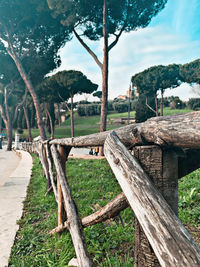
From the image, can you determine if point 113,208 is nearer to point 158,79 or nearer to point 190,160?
point 190,160

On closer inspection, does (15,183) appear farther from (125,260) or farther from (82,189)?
(125,260)

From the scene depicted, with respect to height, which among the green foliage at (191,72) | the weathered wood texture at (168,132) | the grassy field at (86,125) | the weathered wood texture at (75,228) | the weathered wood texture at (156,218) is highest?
the green foliage at (191,72)

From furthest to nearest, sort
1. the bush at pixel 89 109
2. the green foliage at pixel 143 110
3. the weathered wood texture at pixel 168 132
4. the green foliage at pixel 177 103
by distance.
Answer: the bush at pixel 89 109, the green foliage at pixel 177 103, the green foliage at pixel 143 110, the weathered wood texture at pixel 168 132

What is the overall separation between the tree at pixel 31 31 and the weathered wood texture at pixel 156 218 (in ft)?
34.1

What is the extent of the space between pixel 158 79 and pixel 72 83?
9.93 m

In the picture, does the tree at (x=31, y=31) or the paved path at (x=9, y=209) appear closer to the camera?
the paved path at (x=9, y=209)

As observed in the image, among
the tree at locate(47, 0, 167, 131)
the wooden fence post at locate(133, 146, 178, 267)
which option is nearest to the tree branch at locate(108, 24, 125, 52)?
the tree at locate(47, 0, 167, 131)

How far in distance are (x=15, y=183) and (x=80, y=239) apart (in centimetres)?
450

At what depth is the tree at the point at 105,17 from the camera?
36.1 ft

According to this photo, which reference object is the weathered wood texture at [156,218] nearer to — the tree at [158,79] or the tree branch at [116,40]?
the tree branch at [116,40]

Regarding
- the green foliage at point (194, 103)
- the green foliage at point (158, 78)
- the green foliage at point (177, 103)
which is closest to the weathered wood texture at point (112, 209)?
the green foliage at point (158, 78)

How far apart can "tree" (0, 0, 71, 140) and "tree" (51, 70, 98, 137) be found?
5358 millimetres

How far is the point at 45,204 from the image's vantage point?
406 cm

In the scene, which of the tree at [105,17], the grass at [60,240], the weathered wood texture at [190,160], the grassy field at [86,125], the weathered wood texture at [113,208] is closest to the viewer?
the weathered wood texture at [190,160]
